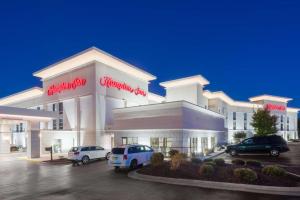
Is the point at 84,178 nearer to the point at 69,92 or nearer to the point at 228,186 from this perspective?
the point at 228,186

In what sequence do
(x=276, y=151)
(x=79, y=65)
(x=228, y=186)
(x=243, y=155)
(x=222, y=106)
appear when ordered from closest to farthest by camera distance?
(x=228, y=186) < (x=276, y=151) < (x=243, y=155) < (x=79, y=65) < (x=222, y=106)

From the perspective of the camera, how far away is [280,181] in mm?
11875

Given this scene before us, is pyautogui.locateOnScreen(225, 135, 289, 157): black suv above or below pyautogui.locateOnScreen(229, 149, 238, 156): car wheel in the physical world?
above

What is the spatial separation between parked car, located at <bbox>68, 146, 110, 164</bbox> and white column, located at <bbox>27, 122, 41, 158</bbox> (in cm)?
797

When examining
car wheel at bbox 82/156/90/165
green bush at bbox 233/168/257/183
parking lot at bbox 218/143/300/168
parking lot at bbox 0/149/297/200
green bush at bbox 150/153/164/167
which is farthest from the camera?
car wheel at bbox 82/156/90/165

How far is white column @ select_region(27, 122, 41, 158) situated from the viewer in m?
28.1

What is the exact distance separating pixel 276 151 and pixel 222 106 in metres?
31.4

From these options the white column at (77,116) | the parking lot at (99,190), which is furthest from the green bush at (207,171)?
the white column at (77,116)

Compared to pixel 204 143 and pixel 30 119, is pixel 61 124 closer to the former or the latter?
pixel 30 119

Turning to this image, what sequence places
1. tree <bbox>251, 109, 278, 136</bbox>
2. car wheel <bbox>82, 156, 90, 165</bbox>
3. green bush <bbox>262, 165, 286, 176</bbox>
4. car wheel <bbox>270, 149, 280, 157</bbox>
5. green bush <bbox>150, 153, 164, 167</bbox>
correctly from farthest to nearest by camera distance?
tree <bbox>251, 109, 278, 136</bbox> → car wheel <bbox>270, 149, 280, 157</bbox> → car wheel <bbox>82, 156, 90, 165</bbox> → green bush <bbox>150, 153, 164, 167</bbox> → green bush <bbox>262, 165, 286, 176</bbox>

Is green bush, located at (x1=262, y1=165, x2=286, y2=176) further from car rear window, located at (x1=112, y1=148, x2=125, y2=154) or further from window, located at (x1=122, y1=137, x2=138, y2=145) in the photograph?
window, located at (x1=122, y1=137, x2=138, y2=145)

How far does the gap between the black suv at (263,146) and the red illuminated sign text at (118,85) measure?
17.1 metres

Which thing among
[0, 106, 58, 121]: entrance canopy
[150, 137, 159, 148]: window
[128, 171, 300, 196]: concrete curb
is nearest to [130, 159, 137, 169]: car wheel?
[128, 171, 300, 196]: concrete curb

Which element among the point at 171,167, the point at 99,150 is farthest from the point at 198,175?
the point at 99,150
